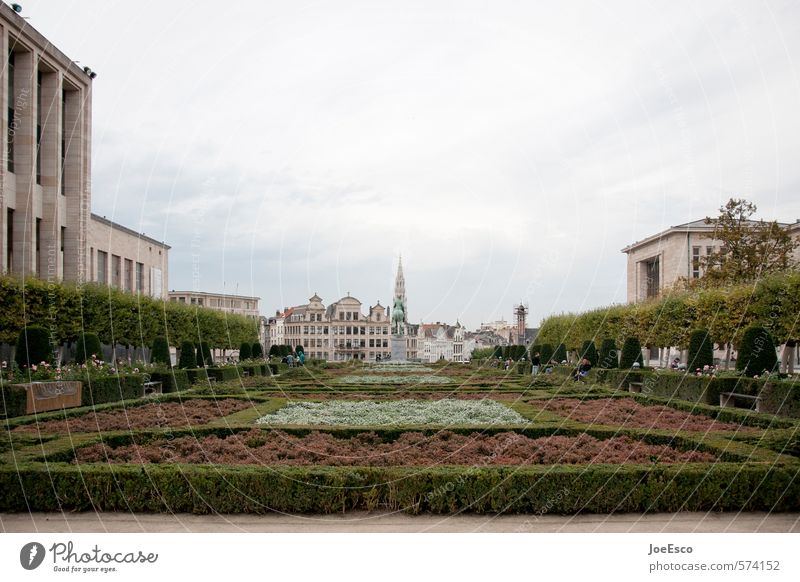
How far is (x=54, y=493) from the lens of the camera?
9289 mm

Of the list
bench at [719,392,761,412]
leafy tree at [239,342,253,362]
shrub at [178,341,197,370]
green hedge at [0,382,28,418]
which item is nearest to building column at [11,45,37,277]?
shrub at [178,341,197,370]

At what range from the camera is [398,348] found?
197 ft

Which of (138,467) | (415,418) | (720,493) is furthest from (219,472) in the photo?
(415,418)

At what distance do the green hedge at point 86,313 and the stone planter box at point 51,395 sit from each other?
7.67 feet

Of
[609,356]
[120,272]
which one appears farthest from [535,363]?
[120,272]

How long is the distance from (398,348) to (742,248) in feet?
92.2

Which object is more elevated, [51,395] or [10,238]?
[10,238]

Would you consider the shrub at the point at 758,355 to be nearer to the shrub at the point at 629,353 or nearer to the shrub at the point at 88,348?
the shrub at the point at 629,353

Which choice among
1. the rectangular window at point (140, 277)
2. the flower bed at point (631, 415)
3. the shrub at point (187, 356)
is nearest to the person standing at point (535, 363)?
the flower bed at point (631, 415)

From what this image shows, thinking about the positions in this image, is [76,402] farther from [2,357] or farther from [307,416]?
[2,357]

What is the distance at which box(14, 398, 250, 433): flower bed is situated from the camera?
14.6m

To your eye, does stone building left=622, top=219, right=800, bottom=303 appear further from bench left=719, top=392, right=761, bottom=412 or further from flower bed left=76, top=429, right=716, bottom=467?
flower bed left=76, top=429, right=716, bottom=467

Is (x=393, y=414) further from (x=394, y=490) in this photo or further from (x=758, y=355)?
(x=758, y=355)
